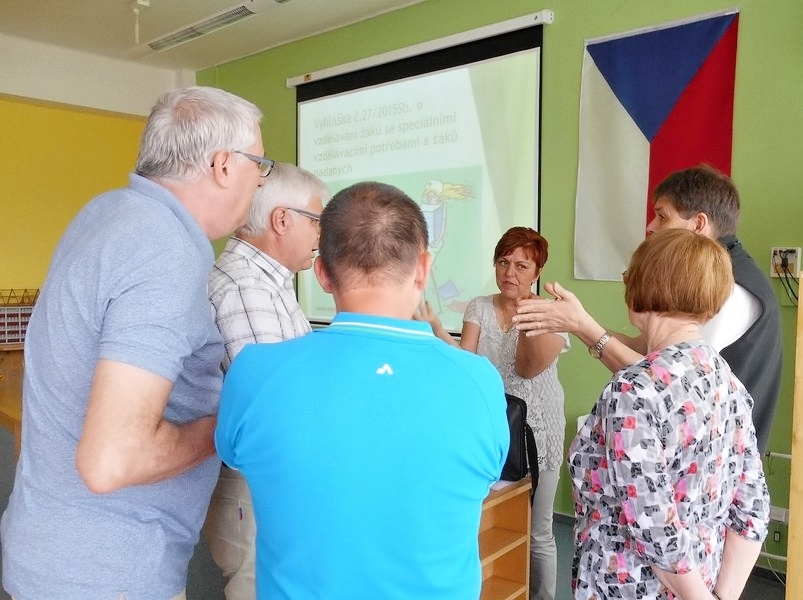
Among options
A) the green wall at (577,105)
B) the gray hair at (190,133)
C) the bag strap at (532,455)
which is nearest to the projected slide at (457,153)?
the green wall at (577,105)

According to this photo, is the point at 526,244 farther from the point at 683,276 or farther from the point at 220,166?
the point at 220,166

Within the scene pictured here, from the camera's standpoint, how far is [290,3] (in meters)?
4.30

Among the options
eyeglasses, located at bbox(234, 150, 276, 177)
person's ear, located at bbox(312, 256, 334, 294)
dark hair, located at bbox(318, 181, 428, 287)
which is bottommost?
person's ear, located at bbox(312, 256, 334, 294)

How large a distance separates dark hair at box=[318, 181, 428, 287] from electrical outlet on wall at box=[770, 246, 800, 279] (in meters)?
2.45

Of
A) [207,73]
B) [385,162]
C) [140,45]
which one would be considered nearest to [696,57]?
[385,162]

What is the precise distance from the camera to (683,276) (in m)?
1.21

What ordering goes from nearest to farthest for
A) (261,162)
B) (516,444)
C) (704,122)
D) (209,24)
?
(261,162) → (516,444) → (704,122) → (209,24)

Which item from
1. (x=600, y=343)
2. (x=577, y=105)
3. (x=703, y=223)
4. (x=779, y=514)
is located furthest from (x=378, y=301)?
(x=577, y=105)

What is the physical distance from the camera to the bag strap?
2170 millimetres

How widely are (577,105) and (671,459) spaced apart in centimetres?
273

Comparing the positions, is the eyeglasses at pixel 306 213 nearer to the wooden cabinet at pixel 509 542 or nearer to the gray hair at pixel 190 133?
the gray hair at pixel 190 133

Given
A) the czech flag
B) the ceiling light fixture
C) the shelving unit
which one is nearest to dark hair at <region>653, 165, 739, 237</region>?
the czech flag

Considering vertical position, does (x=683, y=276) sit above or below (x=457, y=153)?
below

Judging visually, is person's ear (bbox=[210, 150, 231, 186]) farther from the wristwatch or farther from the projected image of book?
the projected image of book
